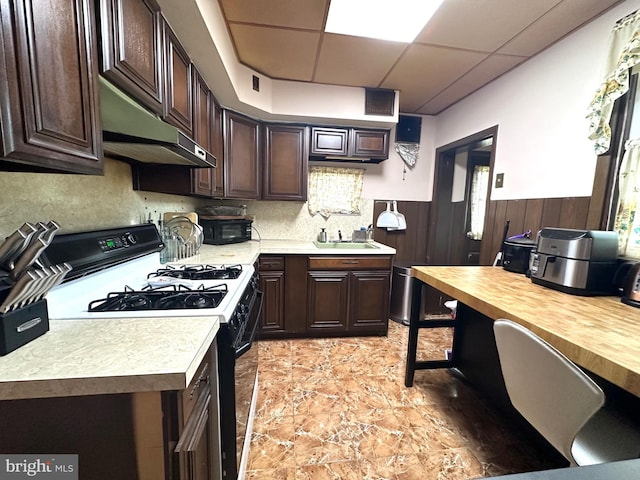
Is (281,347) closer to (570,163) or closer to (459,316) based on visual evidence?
(459,316)

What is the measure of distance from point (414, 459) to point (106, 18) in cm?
230

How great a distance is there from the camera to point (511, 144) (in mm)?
2273

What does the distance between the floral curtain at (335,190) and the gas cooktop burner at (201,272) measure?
1707mm

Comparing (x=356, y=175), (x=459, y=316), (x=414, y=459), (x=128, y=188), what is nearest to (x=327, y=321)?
(x=459, y=316)

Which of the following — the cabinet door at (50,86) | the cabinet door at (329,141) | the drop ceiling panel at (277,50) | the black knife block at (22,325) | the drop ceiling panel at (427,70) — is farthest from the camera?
the cabinet door at (329,141)

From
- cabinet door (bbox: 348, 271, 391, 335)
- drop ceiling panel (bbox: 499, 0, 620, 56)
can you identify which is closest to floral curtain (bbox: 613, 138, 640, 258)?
drop ceiling panel (bbox: 499, 0, 620, 56)

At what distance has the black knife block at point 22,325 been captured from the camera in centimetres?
68

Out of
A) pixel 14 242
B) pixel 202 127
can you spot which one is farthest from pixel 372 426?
pixel 202 127

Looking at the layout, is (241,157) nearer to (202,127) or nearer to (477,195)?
(202,127)

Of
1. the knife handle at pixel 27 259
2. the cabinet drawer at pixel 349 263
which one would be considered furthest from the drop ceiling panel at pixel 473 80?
the knife handle at pixel 27 259

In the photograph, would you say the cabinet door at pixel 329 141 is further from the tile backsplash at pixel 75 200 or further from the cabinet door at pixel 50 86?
the cabinet door at pixel 50 86

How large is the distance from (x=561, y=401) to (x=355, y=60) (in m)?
2.42

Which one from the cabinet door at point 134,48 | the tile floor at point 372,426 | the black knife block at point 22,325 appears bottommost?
A: the tile floor at point 372,426

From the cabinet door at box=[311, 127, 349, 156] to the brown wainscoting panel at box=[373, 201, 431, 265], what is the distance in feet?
2.80
